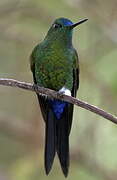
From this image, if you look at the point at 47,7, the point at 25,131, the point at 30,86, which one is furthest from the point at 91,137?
the point at 30,86

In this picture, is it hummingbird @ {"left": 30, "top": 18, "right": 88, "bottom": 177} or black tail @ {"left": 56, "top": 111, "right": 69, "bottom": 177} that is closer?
black tail @ {"left": 56, "top": 111, "right": 69, "bottom": 177}

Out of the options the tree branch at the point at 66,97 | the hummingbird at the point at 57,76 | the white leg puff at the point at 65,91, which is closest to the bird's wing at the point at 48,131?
the hummingbird at the point at 57,76

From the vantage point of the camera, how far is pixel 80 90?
5285 millimetres

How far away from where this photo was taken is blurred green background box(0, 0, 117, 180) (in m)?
4.93

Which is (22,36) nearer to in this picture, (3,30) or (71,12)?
(3,30)

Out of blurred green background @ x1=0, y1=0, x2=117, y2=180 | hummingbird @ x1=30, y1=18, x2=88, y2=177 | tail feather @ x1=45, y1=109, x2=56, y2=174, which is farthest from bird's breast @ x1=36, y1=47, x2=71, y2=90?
blurred green background @ x1=0, y1=0, x2=117, y2=180

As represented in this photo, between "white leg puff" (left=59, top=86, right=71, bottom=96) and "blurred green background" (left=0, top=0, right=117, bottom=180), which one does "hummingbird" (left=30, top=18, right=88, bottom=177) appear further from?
"blurred green background" (left=0, top=0, right=117, bottom=180)

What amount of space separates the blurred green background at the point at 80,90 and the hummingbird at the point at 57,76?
0.61 metres

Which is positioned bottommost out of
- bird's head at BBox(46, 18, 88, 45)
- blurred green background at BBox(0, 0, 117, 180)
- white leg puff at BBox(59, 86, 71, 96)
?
blurred green background at BBox(0, 0, 117, 180)

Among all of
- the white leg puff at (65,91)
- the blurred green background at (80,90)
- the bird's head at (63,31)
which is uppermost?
the bird's head at (63,31)

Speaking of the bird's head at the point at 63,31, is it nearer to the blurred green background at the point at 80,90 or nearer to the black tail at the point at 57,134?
the black tail at the point at 57,134

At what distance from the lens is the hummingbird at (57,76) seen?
13.5ft

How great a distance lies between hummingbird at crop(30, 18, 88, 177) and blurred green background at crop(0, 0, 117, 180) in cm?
61

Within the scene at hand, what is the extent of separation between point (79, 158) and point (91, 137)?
21 cm
